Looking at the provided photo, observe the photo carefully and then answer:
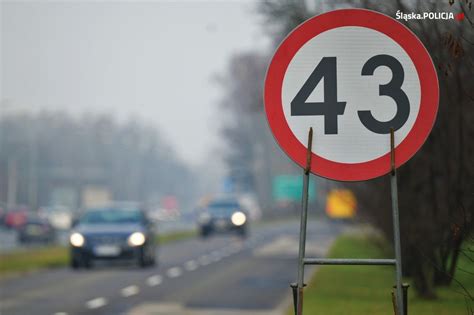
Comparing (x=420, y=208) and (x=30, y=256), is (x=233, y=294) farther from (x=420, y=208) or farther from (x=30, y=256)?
(x=30, y=256)

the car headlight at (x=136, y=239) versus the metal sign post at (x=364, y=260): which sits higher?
the metal sign post at (x=364, y=260)

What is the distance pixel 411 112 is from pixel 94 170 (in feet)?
419

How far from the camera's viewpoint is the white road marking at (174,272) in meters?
27.8

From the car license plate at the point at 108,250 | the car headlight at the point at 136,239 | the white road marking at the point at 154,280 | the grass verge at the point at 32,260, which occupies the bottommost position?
the white road marking at the point at 154,280

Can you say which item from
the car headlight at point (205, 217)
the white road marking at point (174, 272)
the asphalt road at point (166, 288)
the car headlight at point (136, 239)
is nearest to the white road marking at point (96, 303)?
the asphalt road at point (166, 288)

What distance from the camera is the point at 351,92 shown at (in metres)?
4.95

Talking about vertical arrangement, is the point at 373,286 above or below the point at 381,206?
below

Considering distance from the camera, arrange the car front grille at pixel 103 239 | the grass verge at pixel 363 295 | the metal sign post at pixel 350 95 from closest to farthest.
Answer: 1. the metal sign post at pixel 350 95
2. the grass verge at pixel 363 295
3. the car front grille at pixel 103 239

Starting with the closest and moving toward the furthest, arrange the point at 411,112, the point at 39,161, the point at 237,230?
the point at 411,112 → the point at 237,230 → the point at 39,161

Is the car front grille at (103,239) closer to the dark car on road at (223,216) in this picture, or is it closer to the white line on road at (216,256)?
the white line on road at (216,256)

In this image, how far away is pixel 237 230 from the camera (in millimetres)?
49750

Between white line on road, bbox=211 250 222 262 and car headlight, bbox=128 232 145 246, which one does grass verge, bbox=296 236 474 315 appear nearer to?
car headlight, bbox=128 232 145 246

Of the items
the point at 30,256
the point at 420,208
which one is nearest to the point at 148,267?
the point at 30,256

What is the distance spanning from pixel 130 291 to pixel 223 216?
26276mm
